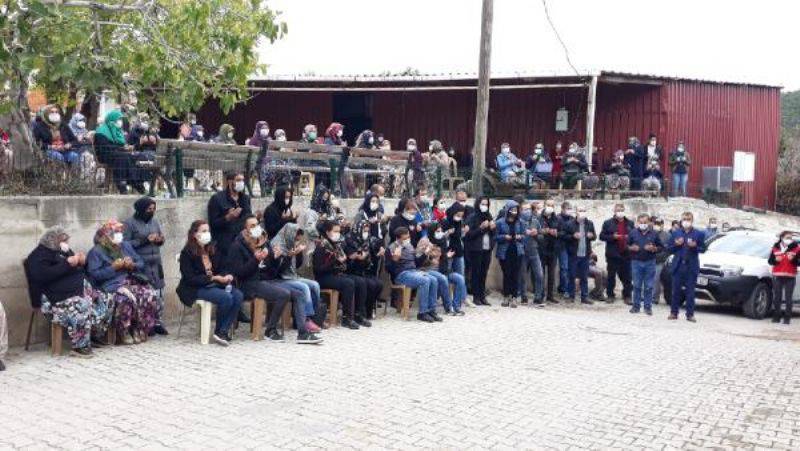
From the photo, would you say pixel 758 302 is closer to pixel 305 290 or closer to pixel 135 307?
pixel 305 290

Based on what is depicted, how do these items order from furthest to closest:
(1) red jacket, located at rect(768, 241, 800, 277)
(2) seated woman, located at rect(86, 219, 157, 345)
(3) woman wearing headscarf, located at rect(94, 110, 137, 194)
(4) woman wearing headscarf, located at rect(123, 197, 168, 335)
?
(1) red jacket, located at rect(768, 241, 800, 277), (3) woman wearing headscarf, located at rect(94, 110, 137, 194), (4) woman wearing headscarf, located at rect(123, 197, 168, 335), (2) seated woman, located at rect(86, 219, 157, 345)

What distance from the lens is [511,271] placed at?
14.9 metres

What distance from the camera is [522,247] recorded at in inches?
578

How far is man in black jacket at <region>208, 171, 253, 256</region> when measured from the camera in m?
10.9

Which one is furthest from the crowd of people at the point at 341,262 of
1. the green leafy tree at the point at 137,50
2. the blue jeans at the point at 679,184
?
the blue jeans at the point at 679,184

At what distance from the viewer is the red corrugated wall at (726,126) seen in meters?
23.9

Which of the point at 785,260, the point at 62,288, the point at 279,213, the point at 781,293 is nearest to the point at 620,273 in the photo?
the point at 781,293

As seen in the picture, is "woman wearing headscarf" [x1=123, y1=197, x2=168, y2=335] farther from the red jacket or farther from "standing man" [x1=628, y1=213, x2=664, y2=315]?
the red jacket

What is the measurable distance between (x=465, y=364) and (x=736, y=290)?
8.20m

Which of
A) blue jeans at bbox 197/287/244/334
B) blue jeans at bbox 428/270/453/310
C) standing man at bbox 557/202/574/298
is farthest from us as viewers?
standing man at bbox 557/202/574/298

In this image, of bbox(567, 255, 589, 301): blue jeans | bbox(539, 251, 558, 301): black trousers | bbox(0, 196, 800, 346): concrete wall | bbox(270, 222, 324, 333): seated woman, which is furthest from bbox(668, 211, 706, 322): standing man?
bbox(0, 196, 800, 346): concrete wall

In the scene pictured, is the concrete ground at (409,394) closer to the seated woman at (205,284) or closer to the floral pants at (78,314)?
the floral pants at (78,314)

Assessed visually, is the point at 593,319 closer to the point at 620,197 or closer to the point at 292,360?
the point at 292,360

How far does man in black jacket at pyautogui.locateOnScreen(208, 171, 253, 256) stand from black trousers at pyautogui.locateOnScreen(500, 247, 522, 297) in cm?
538
